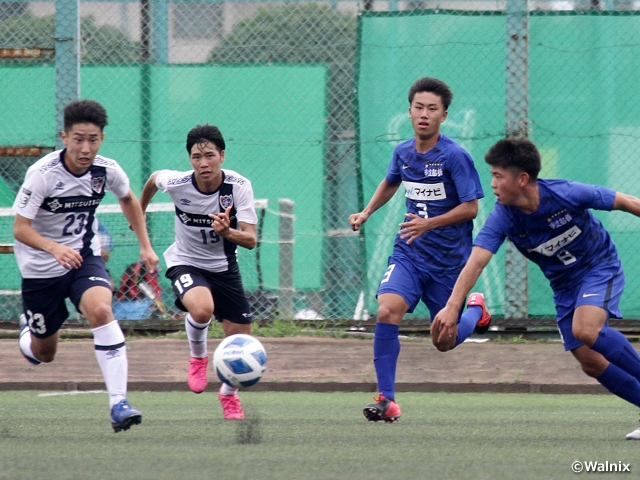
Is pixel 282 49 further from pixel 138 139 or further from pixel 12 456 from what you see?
pixel 12 456

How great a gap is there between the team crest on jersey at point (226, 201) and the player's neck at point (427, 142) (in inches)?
50.4

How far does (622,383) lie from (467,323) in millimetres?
1358

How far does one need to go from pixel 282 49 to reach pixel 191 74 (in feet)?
3.16

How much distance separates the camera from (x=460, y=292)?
18.5 ft

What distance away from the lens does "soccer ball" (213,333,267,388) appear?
6.19m

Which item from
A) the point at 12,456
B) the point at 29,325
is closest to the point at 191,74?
the point at 29,325

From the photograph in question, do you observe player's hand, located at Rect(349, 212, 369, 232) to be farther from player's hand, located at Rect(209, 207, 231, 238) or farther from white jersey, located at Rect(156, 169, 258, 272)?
player's hand, located at Rect(209, 207, 231, 238)

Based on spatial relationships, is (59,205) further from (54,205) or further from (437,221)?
(437,221)

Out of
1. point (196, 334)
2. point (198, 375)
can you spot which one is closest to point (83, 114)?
point (196, 334)

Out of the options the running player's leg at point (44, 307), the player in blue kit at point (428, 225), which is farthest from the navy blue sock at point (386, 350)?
the running player's leg at point (44, 307)

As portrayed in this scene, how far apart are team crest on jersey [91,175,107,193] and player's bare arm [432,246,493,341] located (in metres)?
2.24

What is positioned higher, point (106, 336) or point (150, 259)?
point (150, 259)

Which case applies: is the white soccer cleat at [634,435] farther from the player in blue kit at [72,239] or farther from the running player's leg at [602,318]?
the player in blue kit at [72,239]

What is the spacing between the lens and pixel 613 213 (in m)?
10.5
